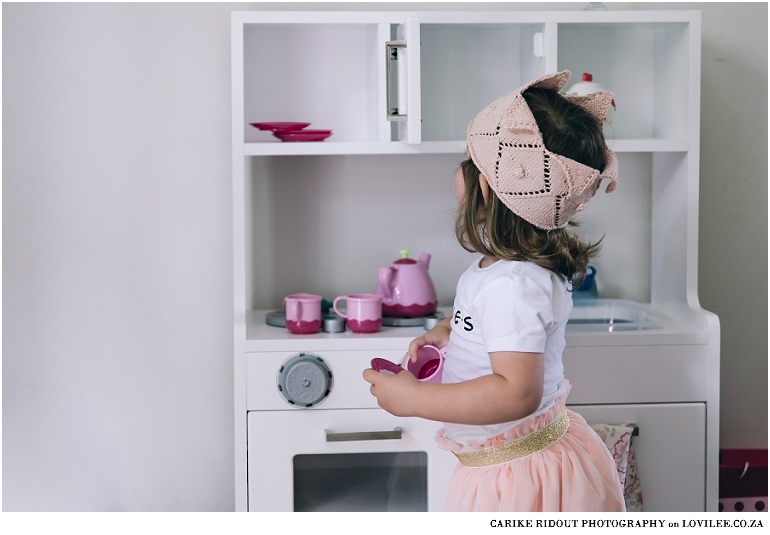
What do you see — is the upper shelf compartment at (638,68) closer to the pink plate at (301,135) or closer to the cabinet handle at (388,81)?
the cabinet handle at (388,81)

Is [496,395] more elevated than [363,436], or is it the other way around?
[496,395]

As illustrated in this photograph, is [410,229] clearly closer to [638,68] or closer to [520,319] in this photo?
[638,68]

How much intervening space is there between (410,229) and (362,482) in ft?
1.80

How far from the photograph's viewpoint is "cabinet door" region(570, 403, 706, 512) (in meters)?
1.31

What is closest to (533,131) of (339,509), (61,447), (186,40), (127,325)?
(339,509)

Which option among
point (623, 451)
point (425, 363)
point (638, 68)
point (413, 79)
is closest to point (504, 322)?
point (425, 363)

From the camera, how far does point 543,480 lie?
914 millimetres

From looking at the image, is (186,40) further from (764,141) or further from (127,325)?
(764,141)

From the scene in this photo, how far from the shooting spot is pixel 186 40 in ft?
5.05

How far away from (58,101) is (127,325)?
494mm

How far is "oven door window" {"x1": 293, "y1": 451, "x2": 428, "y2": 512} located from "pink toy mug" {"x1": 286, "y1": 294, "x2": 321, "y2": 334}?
9.1 inches

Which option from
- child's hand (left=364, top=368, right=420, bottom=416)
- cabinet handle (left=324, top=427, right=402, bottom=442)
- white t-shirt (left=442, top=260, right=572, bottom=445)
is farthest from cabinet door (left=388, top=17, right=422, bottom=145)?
cabinet handle (left=324, top=427, right=402, bottom=442)
